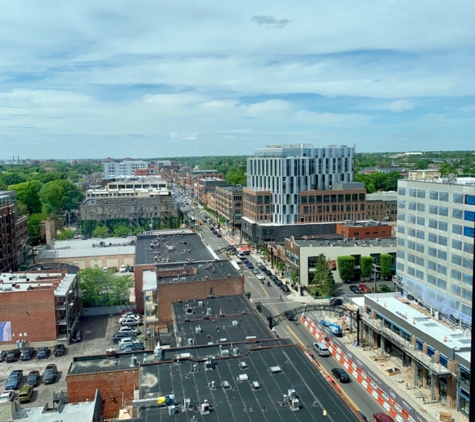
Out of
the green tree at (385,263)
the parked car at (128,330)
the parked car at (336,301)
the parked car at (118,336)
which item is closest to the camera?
the parked car at (118,336)

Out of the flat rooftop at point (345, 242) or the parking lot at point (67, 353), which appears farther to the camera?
the flat rooftop at point (345, 242)

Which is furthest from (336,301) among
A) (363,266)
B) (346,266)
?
(363,266)

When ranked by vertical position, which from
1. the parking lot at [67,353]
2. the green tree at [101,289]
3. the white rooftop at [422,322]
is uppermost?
the white rooftop at [422,322]

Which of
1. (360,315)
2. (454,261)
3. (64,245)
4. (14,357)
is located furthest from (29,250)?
(454,261)

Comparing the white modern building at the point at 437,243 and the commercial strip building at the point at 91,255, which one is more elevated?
the white modern building at the point at 437,243

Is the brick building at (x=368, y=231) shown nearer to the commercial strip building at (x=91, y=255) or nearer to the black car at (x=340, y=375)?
the commercial strip building at (x=91, y=255)

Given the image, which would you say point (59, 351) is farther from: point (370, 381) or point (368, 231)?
point (368, 231)

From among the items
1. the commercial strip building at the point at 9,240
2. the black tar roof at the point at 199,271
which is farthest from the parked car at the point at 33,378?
the commercial strip building at the point at 9,240

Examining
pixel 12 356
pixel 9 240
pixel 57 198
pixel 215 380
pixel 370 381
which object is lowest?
pixel 12 356

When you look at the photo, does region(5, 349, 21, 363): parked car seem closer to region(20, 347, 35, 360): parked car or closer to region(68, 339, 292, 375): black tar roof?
region(20, 347, 35, 360): parked car
